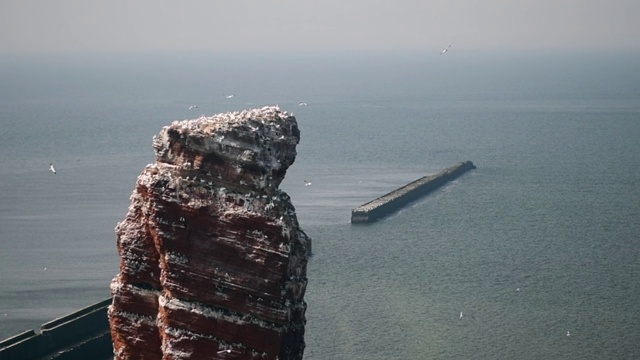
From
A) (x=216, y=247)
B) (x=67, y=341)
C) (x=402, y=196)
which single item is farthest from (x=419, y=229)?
(x=216, y=247)

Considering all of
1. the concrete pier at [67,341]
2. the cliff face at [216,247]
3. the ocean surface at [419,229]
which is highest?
the cliff face at [216,247]

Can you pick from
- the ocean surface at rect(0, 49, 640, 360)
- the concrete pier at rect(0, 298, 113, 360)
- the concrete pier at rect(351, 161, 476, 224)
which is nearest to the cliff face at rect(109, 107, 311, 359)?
the concrete pier at rect(0, 298, 113, 360)

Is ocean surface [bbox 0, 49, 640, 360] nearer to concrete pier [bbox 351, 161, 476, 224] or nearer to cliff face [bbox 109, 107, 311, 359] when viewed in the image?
concrete pier [bbox 351, 161, 476, 224]

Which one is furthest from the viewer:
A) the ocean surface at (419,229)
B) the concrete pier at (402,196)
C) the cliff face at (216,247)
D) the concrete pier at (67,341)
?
the concrete pier at (402,196)

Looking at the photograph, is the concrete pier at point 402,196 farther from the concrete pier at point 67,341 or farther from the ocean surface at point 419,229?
the concrete pier at point 67,341

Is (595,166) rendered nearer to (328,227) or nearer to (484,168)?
(484,168)

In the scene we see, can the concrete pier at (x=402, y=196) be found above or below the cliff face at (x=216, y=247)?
below

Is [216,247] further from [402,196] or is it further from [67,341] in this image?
[402,196]

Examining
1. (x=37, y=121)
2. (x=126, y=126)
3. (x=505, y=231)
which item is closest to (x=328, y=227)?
(x=505, y=231)

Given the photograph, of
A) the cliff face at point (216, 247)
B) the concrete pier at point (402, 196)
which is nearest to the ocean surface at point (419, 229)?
the concrete pier at point (402, 196)
